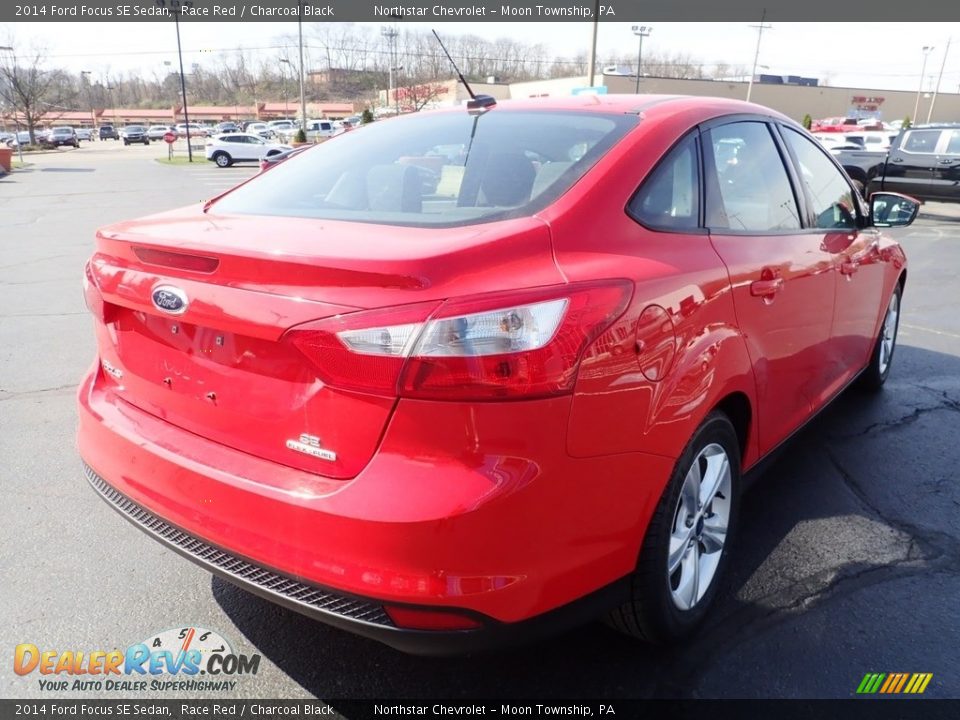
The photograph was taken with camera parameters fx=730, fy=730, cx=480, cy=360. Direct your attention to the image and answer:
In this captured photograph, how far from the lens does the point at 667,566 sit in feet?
7.09

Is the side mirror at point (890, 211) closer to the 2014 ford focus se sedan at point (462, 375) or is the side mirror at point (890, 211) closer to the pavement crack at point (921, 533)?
the pavement crack at point (921, 533)

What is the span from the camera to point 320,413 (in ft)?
5.82

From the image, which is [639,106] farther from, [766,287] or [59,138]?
[59,138]

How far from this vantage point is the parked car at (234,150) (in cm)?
3759

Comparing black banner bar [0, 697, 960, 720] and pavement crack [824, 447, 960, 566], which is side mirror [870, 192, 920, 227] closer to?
pavement crack [824, 447, 960, 566]

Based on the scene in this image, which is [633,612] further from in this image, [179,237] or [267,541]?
[179,237]

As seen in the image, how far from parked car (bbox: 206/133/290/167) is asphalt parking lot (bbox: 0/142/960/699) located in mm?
36077

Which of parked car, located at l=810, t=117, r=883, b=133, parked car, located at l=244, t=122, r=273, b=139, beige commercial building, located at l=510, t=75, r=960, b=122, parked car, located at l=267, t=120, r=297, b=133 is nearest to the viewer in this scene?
parked car, located at l=810, t=117, r=883, b=133

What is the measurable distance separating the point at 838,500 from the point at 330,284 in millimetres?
2761

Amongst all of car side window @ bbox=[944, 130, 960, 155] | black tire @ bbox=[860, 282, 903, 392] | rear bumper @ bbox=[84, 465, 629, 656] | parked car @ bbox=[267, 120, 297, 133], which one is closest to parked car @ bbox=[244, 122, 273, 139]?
parked car @ bbox=[267, 120, 297, 133]

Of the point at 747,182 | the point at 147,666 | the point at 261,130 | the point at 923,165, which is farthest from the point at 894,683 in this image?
the point at 261,130

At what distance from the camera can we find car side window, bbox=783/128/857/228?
131 inches

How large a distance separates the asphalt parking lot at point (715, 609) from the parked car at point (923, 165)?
37.4 feet

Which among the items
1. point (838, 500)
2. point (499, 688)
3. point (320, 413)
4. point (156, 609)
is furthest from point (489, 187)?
point (838, 500)
